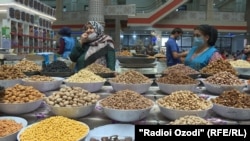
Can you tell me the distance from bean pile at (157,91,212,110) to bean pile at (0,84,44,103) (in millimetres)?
793

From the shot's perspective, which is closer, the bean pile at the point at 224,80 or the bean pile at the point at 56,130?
the bean pile at the point at 56,130

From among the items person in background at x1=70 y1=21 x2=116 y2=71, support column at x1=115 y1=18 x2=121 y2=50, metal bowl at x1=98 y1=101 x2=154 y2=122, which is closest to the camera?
metal bowl at x1=98 y1=101 x2=154 y2=122

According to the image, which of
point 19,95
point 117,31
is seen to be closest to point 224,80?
point 19,95

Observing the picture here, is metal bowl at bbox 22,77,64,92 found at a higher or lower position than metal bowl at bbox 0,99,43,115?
higher

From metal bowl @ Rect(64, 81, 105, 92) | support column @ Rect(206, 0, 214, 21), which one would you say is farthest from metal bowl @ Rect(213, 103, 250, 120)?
support column @ Rect(206, 0, 214, 21)

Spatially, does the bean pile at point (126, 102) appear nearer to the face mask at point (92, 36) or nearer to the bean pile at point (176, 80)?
the bean pile at point (176, 80)

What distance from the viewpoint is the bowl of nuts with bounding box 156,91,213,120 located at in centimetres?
163

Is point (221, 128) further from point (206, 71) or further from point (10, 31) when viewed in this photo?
point (10, 31)

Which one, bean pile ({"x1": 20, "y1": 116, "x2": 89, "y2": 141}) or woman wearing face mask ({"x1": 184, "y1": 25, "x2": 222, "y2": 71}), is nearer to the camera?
bean pile ({"x1": 20, "y1": 116, "x2": 89, "y2": 141})

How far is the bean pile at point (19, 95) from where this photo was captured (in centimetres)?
178

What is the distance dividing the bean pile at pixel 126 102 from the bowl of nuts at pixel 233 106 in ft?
1.34

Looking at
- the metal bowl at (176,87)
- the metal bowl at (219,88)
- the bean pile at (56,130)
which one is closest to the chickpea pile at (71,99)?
the bean pile at (56,130)

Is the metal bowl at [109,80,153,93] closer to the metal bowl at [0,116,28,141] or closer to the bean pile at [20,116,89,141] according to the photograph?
the bean pile at [20,116,89,141]

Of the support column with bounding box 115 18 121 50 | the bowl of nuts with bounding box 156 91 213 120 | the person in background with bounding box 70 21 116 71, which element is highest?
A: the support column with bounding box 115 18 121 50
